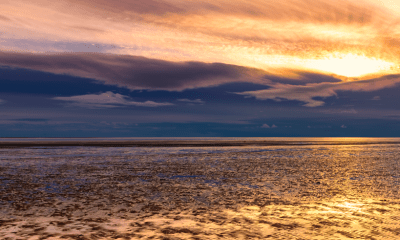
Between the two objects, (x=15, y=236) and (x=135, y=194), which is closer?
(x=15, y=236)

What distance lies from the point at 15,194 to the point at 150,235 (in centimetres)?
842

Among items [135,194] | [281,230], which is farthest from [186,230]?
[135,194]

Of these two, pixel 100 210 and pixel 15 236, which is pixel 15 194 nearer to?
pixel 100 210

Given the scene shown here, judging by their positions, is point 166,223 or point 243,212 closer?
point 166,223

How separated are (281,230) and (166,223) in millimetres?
3008

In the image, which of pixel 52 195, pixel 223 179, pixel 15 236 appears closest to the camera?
pixel 15 236

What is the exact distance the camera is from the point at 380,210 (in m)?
10.5

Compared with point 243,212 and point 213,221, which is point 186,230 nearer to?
point 213,221

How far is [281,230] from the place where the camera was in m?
8.30

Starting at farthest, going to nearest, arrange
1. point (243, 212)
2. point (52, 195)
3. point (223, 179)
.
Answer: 1. point (223, 179)
2. point (52, 195)
3. point (243, 212)

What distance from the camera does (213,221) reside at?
9258 mm

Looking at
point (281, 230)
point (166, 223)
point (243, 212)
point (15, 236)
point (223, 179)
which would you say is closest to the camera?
point (15, 236)

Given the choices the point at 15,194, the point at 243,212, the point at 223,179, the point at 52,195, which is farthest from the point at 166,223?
the point at 223,179

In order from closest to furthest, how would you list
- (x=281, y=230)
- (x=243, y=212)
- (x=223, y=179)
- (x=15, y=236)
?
1. (x=15, y=236)
2. (x=281, y=230)
3. (x=243, y=212)
4. (x=223, y=179)
